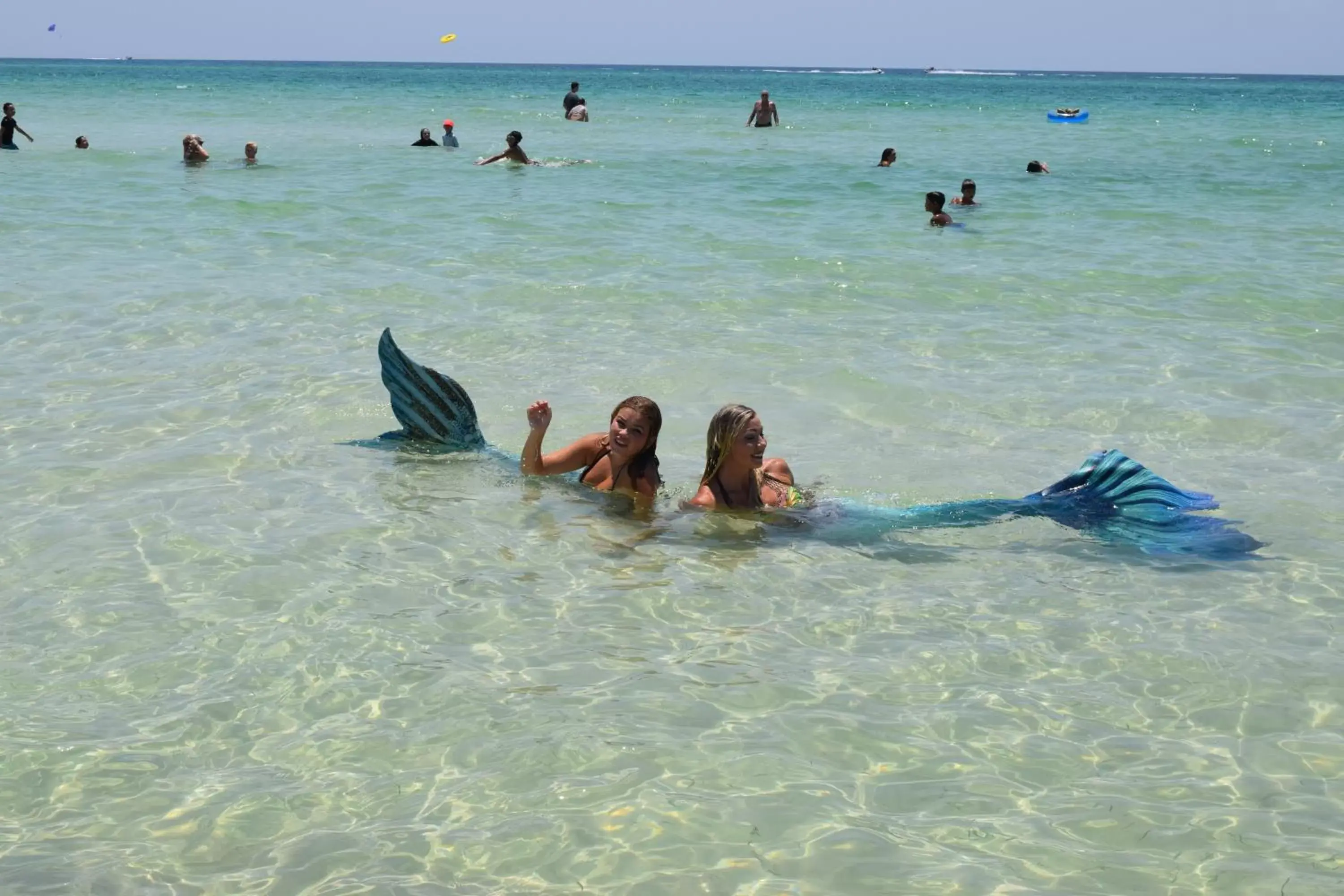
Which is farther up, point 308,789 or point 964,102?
point 964,102

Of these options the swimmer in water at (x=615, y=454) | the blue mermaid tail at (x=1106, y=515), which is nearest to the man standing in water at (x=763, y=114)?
the swimmer in water at (x=615, y=454)

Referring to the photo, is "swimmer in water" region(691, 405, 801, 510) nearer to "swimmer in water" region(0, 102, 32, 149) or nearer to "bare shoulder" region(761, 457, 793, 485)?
"bare shoulder" region(761, 457, 793, 485)

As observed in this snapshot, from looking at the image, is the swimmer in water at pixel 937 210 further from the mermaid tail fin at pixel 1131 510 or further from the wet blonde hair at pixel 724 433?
the wet blonde hair at pixel 724 433

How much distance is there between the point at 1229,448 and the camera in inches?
295

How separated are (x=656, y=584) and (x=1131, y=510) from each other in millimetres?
2165

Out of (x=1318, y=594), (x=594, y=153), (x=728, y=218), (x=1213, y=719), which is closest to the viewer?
(x=1213, y=719)

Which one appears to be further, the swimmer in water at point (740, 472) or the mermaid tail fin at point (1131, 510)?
the swimmer in water at point (740, 472)

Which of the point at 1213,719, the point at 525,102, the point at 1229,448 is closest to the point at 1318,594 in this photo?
the point at 1213,719

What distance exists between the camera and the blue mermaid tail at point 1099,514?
19.4ft

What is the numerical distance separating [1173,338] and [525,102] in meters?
41.3

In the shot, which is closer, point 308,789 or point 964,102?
point 308,789

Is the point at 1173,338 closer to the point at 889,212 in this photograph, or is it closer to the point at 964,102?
the point at 889,212

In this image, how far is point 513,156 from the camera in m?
21.2

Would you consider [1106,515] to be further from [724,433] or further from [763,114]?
[763,114]
